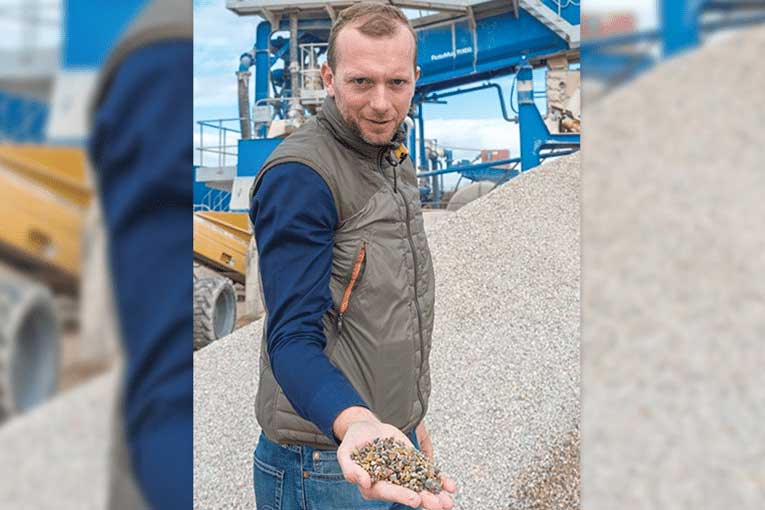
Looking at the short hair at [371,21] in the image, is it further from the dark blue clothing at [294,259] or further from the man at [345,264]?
the dark blue clothing at [294,259]

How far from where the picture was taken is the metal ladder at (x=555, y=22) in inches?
44.1

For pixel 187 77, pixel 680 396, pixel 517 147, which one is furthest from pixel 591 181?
pixel 187 77

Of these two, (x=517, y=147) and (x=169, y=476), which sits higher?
(x=517, y=147)

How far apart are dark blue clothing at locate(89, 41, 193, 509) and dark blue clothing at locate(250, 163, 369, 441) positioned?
0.27 ft

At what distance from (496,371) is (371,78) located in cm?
97

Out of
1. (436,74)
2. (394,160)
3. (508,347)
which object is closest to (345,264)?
(394,160)

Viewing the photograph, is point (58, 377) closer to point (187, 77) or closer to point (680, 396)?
point (187, 77)

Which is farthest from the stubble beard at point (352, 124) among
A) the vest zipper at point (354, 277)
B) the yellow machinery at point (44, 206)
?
the yellow machinery at point (44, 206)

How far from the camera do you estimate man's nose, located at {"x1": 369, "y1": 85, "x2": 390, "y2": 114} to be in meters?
0.71

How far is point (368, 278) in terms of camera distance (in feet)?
2.35

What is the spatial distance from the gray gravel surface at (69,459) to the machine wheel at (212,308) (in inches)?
22.5

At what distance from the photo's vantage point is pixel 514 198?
136cm

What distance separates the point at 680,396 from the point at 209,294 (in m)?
2.17

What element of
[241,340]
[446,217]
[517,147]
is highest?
[517,147]
